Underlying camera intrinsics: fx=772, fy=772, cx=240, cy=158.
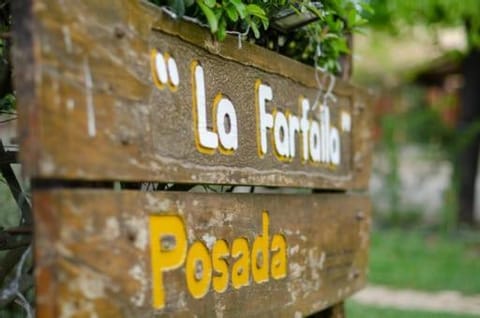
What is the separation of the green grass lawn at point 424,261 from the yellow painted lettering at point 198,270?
23.3ft

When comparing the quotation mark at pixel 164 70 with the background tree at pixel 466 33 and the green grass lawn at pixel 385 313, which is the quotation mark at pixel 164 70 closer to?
the green grass lawn at pixel 385 313

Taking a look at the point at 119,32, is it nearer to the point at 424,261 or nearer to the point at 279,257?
the point at 279,257

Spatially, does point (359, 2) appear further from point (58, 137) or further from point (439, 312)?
point (439, 312)

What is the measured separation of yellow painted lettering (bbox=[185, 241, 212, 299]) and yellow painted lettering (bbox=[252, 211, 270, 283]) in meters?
0.30

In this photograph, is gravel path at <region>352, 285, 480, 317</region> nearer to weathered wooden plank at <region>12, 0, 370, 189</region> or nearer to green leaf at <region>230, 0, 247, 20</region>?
weathered wooden plank at <region>12, 0, 370, 189</region>

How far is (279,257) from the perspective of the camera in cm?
253

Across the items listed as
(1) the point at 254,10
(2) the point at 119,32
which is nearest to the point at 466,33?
(1) the point at 254,10

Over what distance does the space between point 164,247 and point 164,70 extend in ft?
1.41

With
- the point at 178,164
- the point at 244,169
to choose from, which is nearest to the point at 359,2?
the point at 244,169

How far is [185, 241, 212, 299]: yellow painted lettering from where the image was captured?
6.44ft

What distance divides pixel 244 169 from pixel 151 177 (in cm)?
52

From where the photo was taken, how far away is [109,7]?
167 cm

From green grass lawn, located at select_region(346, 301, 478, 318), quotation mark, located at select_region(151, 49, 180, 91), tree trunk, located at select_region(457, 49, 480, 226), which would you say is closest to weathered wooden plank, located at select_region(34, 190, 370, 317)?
quotation mark, located at select_region(151, 49, 180, 91)

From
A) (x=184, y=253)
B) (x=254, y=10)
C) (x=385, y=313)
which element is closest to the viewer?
(x=184, y=253)
